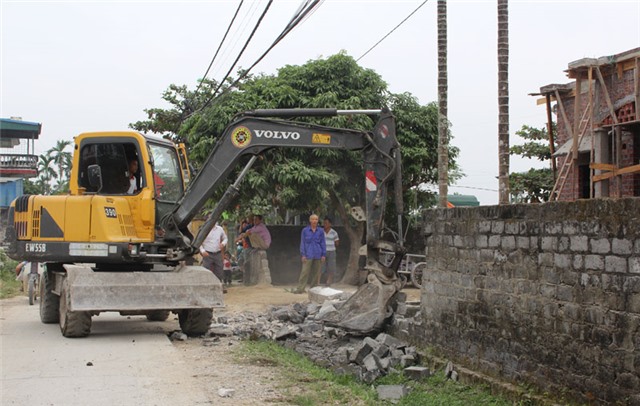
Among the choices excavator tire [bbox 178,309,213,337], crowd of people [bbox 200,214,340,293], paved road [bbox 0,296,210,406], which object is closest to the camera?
paved road [bbox 0,296,210,406]

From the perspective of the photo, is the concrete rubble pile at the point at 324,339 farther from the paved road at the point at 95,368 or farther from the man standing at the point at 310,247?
the man standing at the point at 310,247

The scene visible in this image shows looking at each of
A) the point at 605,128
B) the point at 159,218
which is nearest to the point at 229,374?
the point at 159,218

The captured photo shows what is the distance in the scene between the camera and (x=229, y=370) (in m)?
9.59

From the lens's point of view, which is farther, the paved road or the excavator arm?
the excavator arm

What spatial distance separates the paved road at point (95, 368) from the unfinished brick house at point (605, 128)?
857 cm

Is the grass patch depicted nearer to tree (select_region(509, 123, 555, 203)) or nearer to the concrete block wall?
the concrete block wall

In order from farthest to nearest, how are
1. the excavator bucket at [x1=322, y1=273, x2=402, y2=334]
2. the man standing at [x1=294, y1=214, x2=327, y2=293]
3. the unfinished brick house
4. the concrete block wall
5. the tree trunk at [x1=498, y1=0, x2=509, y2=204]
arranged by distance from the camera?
1. the man standing at [x1=294, y1=214, x2=327, y2=293]
2. the unfinished brick house
3. the tree trunk at [x1=498, y1=0, x2=509, y2=204]
4. the excavator bucket at [x1=322, y1=273, x2=402, y2=334]
5. the concrete block wall

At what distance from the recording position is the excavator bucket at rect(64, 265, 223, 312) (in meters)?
11.6

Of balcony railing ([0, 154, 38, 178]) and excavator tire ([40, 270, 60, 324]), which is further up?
balcony railing ([0, 154, 38, 178])

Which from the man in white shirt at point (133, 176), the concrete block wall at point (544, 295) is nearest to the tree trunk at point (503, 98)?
the concrete block wall at point (544, 295)

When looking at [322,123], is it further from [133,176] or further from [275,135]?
[133,176]

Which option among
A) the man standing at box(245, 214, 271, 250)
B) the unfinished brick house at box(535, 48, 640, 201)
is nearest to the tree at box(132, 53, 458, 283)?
the man standing at box(245, 214, 271, 250)

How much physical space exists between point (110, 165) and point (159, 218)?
1249mm

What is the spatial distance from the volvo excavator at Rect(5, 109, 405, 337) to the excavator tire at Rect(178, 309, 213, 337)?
2 cm
